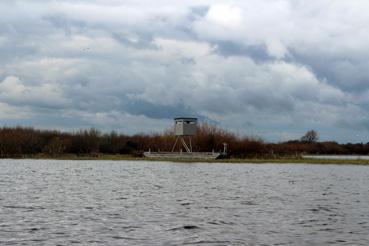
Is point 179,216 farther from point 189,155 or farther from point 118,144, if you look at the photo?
point 118,144

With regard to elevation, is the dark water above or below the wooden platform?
below

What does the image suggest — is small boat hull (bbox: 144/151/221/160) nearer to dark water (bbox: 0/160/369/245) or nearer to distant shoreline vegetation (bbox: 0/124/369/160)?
distant shoreline vegetation (bbox: 0/124/369/160)

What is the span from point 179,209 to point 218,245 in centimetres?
1153

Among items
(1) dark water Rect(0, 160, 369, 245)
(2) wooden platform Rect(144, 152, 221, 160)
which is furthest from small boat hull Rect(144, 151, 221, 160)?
(1) dark water Rect(0, 160, 369, 245)

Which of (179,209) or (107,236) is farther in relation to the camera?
(179,209)

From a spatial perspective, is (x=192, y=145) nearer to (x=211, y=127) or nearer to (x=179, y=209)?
(x=211, y=127)

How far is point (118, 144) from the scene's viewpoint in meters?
163

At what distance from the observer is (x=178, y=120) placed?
124 metres

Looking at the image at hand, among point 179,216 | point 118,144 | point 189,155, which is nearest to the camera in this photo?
point 179,216

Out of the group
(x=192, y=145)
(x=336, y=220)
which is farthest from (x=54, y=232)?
(x=192, y=145)

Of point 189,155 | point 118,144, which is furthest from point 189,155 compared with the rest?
point 118,144

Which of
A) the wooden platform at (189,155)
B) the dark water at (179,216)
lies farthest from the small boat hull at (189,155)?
the dark water at (179,216)

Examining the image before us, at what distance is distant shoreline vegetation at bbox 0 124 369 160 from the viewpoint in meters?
133

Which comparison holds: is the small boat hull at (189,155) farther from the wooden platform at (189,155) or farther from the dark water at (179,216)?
the dark water at (179,216)
